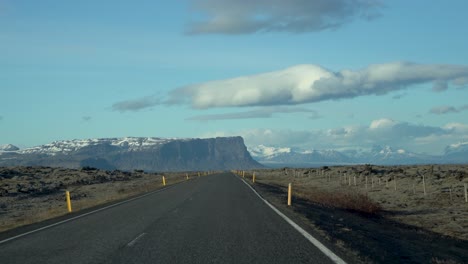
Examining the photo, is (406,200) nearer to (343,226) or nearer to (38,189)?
(343,226)

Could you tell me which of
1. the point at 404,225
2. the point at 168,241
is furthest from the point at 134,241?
the point at 404,225

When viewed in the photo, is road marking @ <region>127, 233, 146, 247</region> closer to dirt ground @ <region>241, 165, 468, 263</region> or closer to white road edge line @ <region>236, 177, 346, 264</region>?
white road edge line @ <region>236, 177, 346, 264</region>

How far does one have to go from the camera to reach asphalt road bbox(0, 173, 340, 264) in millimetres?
11414

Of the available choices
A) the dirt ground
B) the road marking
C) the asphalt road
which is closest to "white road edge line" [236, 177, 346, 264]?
the asphalt road

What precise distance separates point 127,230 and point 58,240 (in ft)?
7.25

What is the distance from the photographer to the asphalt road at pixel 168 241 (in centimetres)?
1141

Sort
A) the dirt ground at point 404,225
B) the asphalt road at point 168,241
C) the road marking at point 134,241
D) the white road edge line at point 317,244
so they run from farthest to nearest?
the road marking at point 134,241
the dirt ground at point 404,225
the asphalt road at point 168,241
the white road edge line at point 317,244

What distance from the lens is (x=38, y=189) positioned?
5247cm

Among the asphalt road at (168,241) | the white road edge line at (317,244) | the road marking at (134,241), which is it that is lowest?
the white road edge line at (317,244)

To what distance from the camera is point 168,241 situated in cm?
1369

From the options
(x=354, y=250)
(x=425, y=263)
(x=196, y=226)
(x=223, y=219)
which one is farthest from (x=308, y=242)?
(x=223, y=219)

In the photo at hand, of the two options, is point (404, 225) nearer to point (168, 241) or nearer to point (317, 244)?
point (317, 244)

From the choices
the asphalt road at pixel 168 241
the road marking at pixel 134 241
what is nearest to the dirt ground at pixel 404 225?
the asphalt road at pixel 168 241

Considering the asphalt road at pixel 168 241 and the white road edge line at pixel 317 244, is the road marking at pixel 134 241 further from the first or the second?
the white road edge line at pixel 317 244
